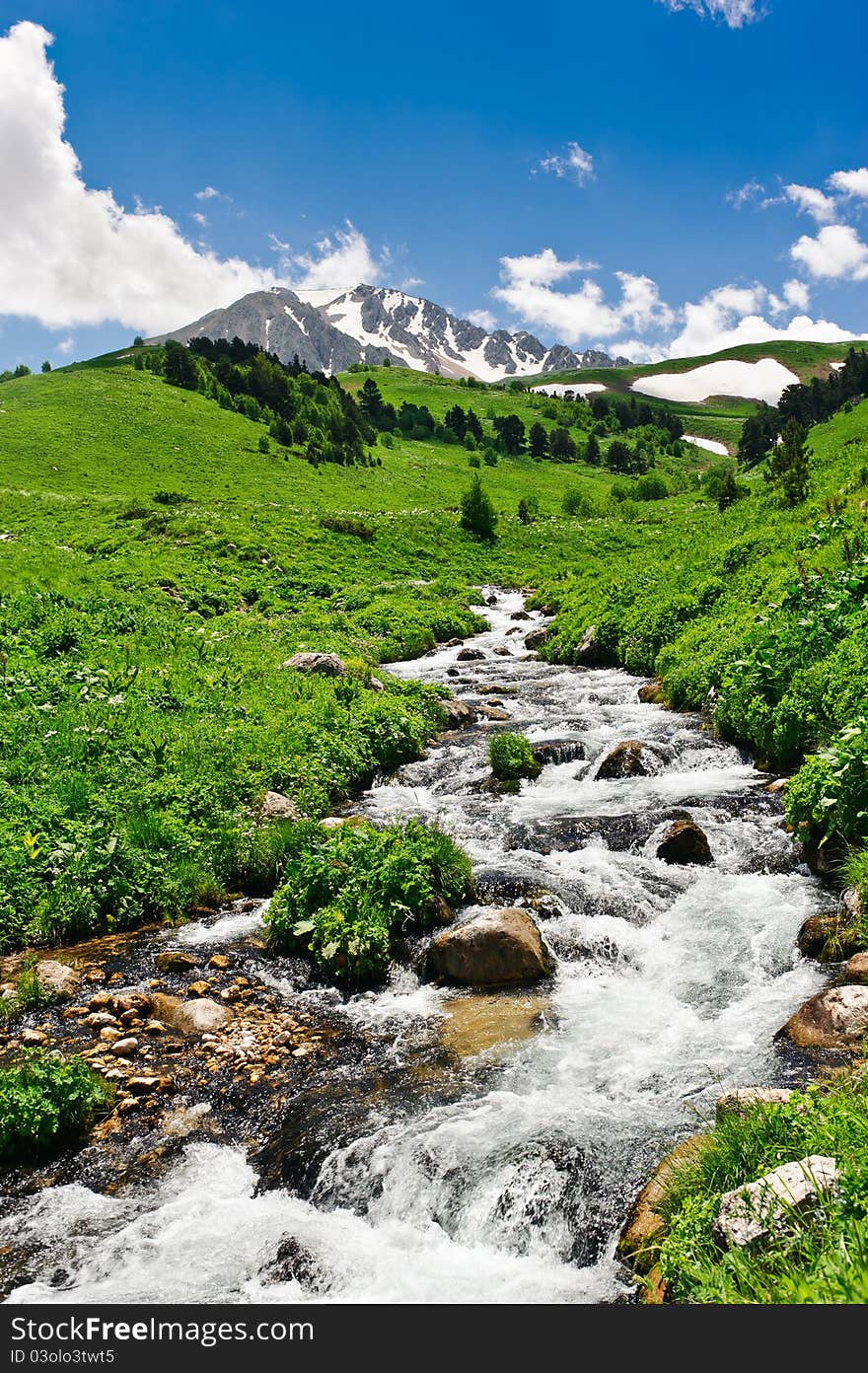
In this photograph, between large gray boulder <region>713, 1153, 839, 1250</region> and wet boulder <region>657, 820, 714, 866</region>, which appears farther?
wet boulder <region>657, 820, 714, 866</region>

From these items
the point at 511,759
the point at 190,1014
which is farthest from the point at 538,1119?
the point at 511,759

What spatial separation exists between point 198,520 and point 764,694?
37.6 metres

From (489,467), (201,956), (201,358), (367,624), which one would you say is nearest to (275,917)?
(201,956)

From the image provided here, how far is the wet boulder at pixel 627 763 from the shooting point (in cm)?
1572

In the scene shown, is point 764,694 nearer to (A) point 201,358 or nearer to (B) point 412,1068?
(B) point 412,1068

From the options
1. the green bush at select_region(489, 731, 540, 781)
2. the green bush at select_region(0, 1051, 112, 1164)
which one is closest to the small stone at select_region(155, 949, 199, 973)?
the green bush at select_region(0, 1051, 112, 1164)

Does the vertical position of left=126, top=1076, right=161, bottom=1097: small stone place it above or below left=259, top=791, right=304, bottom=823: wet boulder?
below

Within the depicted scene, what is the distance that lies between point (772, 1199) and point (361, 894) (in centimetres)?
692

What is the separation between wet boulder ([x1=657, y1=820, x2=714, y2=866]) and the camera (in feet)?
37.9

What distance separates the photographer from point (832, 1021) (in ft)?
22.8

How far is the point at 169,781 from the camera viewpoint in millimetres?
13531

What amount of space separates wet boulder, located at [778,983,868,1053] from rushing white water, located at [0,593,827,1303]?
32cm

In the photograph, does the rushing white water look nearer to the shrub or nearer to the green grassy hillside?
the green grassy hillside

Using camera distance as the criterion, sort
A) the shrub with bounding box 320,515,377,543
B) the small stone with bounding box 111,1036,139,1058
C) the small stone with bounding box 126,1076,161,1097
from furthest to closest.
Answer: the shrub with bounding box 320,515,377,543 → the small stone with bounding box 111,1036,139,1058 → the small stone with bounding box 126,1076,161,1097
